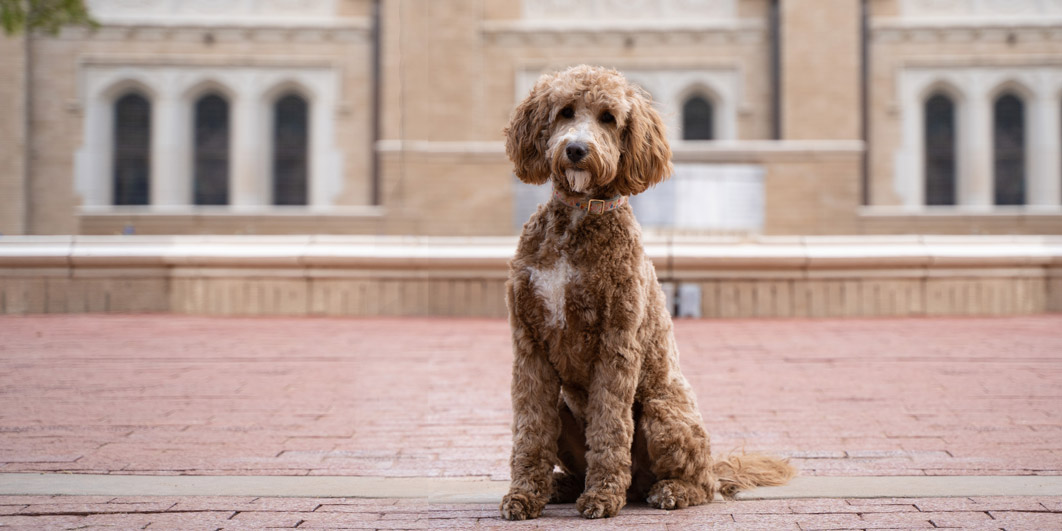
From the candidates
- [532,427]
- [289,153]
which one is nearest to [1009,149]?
[289,153]

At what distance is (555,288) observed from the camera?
10.1 feet

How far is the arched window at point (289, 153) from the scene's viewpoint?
2622 cm

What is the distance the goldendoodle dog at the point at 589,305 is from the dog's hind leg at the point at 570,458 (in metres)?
0.05

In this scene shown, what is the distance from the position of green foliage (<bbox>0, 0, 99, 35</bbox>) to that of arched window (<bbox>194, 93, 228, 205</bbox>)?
15.5m

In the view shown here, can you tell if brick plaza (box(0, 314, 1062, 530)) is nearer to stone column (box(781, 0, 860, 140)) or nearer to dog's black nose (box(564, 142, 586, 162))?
dog's black nose (box(564, 142, 586, 162))

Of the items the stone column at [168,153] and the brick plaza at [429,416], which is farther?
the stone column at [168,153]

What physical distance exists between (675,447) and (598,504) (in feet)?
1.20

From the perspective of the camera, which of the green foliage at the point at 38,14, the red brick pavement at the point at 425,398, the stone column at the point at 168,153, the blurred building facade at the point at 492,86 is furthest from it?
the stone column at the point at 168,153

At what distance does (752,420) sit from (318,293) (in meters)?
5.80

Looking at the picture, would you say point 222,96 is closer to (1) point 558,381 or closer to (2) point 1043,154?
(2) point 1043,154

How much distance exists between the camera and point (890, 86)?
25.2m

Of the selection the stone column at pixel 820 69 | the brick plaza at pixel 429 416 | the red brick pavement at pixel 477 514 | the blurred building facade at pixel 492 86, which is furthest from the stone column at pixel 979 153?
the red brick pavement at pixel 477 514

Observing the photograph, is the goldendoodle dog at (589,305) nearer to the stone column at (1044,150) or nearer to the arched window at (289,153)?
the arched window at (289,153)

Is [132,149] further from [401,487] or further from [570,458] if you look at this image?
[570,458]
